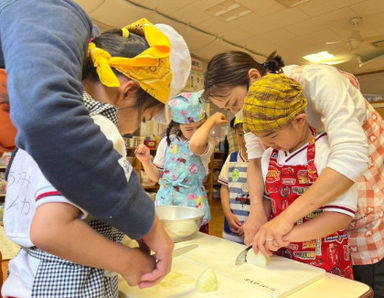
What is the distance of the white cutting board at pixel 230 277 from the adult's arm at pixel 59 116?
0.25 metres

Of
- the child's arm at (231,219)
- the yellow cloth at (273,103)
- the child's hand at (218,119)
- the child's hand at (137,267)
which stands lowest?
the child's arm at (231,219)

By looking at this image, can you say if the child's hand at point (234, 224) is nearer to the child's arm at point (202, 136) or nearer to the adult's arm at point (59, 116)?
the child's arm at point (202, 136)

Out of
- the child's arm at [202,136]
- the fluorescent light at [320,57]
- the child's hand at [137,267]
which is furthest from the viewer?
the fluorescent light at [320,57]

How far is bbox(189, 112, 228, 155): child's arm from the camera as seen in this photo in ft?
4.92

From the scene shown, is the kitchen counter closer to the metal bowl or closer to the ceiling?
the metal bowl

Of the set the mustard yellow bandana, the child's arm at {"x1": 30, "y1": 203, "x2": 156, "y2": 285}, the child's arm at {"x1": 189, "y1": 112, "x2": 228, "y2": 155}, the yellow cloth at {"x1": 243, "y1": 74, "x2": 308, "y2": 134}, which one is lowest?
the child's arm at {"x1": 189, "y1": 112, "x2": 228, "y2": 155}

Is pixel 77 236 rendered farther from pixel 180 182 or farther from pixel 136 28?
pixel 180 182

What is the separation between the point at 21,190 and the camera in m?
0.50

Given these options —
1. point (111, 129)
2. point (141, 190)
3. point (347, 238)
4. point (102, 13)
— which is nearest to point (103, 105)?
point (111, 129)

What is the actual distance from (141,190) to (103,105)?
15 centimetres

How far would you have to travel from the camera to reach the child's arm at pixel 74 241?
38cm

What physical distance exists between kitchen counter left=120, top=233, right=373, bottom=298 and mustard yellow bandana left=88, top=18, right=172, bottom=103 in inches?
15.2

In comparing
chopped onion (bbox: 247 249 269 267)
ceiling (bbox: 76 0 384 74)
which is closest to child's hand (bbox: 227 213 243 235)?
chopped onion (bbox: 247 249 269 267)

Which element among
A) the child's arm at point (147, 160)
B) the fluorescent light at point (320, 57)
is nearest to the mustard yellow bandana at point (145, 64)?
the child's arm at point (147, 160)
